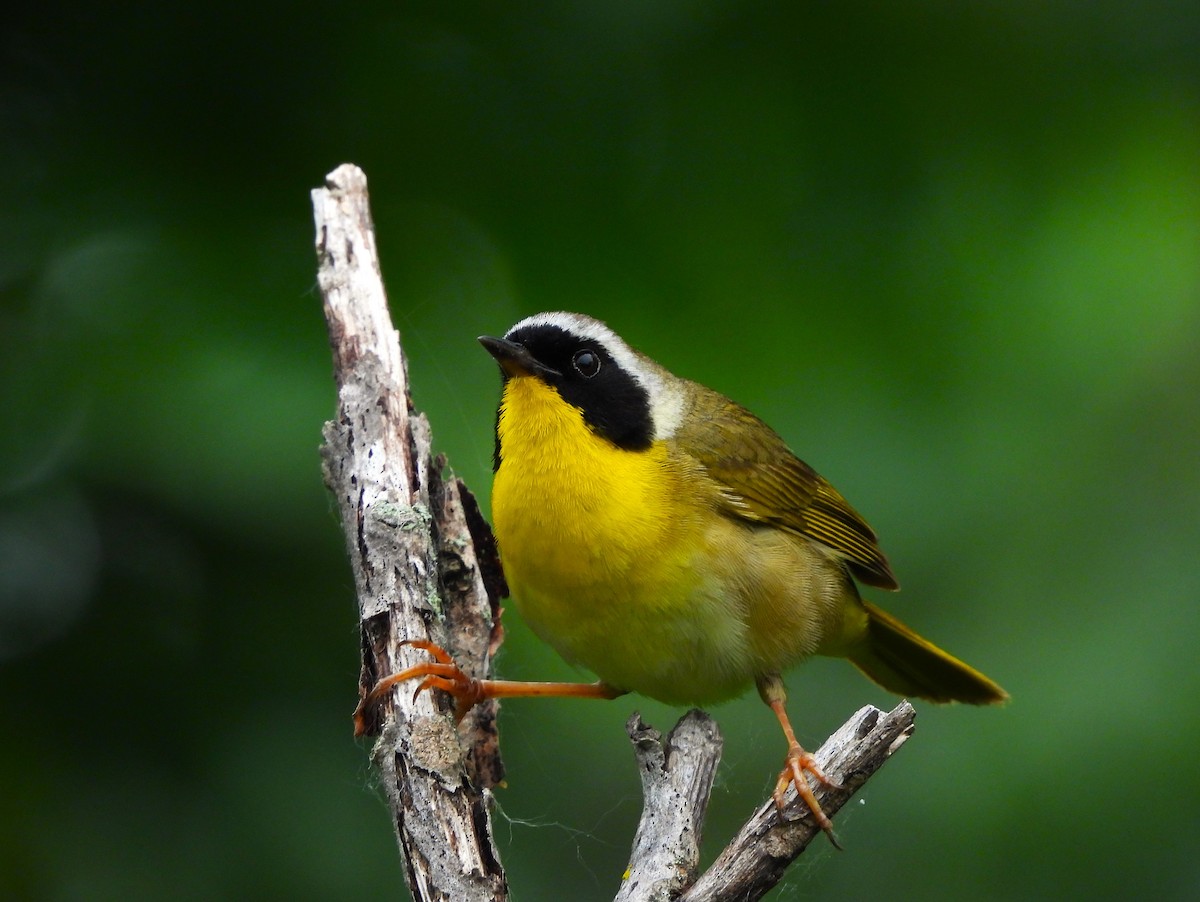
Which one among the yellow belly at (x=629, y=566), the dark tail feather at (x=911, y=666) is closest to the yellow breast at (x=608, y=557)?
the yellow belly at (x=629, y=566)

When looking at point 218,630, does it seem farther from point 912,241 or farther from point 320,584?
point 912,241

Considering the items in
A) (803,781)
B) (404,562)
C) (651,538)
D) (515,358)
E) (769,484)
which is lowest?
(803,781)

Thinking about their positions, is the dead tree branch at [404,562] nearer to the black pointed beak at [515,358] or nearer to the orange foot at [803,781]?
the black pointed beak at [515,358]

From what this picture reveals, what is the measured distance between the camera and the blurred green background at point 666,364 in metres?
2.87

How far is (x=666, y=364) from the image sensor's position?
3.17 meters

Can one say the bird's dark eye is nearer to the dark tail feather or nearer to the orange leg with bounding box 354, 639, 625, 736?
the orange leg with bounding box 354, 639, 625, 736

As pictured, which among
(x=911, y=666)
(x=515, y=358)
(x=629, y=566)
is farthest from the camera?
(x=911, y=666)

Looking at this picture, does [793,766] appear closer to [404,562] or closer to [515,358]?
[404,562]

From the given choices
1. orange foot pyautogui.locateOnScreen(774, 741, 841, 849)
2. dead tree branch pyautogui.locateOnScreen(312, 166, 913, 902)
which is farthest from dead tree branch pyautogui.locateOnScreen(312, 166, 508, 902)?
orange foot pyautogui.locateOnScreen(774, 741, 841, 849)

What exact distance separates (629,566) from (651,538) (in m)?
0.09

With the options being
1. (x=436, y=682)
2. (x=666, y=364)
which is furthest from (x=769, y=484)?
(x=436, y=682)

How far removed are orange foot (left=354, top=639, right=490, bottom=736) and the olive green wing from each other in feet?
2.75

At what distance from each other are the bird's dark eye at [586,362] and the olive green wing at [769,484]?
321 millimetres

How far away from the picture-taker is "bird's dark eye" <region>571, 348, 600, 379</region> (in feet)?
10.1
